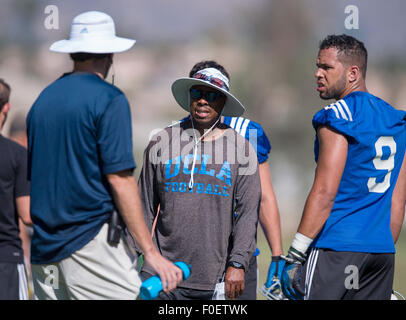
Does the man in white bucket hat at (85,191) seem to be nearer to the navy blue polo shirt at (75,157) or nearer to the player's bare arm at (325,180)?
the navy blue polo shirt at (75,157)

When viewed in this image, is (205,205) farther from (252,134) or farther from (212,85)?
(252,134)

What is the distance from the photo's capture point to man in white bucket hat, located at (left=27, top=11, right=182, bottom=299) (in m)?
3.42

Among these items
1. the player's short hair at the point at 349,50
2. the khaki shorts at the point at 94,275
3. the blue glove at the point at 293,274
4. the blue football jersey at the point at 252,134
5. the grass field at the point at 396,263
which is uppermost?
the player's short hair at the point at 349,50

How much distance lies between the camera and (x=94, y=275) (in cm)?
348

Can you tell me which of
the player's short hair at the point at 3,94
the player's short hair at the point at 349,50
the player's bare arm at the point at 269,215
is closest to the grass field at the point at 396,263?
the player's bare arm at the point at 269,215

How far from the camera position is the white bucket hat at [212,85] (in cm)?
434

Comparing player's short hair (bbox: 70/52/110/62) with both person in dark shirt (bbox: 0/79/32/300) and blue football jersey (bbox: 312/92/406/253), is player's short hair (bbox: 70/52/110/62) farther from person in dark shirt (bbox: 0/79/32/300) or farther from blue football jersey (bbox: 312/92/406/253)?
blue football jersey (bbox: 312/92/406/253)

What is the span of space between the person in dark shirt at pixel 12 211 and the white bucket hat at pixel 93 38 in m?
0.84

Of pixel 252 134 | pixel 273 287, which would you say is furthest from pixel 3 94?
pixel 273 287

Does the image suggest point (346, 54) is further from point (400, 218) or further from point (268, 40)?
point (268, 40)

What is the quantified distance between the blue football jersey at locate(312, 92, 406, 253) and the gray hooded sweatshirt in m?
0.52

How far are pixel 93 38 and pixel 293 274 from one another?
75.5 inches

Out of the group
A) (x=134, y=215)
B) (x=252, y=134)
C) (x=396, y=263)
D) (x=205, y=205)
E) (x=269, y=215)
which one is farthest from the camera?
(x=396, y=263)

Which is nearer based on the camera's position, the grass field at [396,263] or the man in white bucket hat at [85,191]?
the man in white bucket hat at [85,191]
